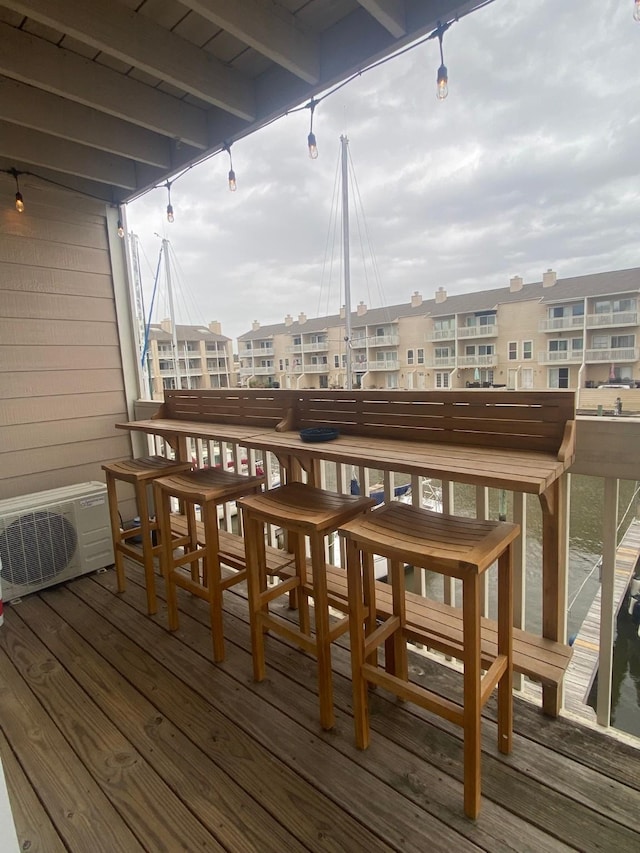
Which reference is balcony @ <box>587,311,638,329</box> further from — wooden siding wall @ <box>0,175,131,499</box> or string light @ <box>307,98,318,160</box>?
wooden siding wall @ <box>0,175,131,499</box>

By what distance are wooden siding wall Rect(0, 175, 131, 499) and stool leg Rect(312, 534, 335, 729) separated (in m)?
2.57

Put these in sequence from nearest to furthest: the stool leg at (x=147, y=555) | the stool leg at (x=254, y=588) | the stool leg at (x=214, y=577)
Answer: the stool leg at (x=254, y=588)
the stool leg at (x=214, y=577)
the stool leg at (x=147, y=555)

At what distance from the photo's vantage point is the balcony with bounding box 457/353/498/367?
1939mm

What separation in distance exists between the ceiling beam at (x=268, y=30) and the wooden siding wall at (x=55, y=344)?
193 cm

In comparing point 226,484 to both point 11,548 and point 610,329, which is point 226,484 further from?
point 610,329

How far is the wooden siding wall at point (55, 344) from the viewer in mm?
2977

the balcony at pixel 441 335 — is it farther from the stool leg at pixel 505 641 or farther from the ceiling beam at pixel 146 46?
the ceiling beam at pixel 146 46

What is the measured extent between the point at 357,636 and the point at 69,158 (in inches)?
133

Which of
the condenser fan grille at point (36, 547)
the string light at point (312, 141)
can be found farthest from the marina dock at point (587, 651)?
the condenser fan grille at point (36, 547)

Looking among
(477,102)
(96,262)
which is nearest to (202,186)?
(96,262)

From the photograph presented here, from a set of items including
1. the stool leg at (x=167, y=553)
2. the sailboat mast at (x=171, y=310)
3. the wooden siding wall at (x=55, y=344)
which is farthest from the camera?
the sailboat mast at (x=171, y=310)

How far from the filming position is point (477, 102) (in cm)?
212

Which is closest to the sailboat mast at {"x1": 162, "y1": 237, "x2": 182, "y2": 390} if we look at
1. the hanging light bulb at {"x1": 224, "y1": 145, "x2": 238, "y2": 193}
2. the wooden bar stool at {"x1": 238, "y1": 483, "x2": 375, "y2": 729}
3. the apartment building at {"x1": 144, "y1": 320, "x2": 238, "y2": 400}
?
the apartment building at {"x1": 144, "y1": 320, "x2": 238, "y2": 400}

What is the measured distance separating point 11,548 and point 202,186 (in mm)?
2755
